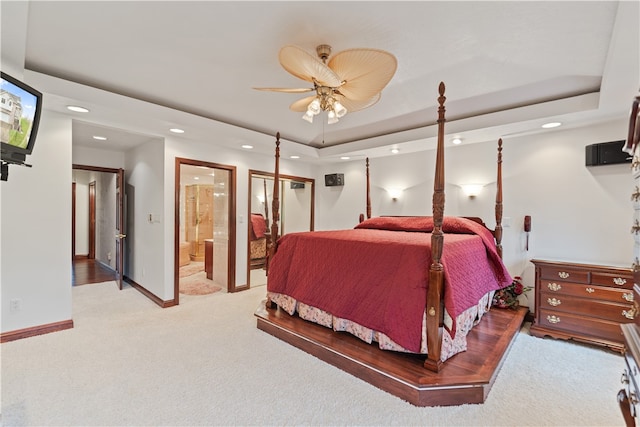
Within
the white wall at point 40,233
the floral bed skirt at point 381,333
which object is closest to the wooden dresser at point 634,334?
the floral bed skirt at point 381,333

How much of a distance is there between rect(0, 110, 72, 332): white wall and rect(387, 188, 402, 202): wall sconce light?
426 centimetres

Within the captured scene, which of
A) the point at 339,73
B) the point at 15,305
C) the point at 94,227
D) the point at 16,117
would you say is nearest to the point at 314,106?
the point at 339,73

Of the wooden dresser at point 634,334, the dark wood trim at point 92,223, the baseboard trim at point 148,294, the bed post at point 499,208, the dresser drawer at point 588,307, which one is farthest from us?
the dark wood trim at point 92,223

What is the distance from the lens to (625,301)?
105 inches

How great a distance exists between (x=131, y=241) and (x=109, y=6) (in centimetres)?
391

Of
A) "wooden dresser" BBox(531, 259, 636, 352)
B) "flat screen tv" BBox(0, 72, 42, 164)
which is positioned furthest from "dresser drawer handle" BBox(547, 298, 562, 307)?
"flat screen tv" BBox(0, 72, 42, 164)

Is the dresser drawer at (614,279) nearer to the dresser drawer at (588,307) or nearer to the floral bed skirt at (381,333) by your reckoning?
the dresser drawer at (588,307)

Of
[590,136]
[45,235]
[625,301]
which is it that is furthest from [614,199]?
[45,235]

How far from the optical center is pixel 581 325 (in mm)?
2844

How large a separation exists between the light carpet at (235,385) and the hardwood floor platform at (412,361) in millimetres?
69

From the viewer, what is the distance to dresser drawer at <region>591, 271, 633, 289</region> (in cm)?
268

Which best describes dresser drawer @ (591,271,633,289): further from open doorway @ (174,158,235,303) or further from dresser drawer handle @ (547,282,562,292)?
open doorway @ (174,158,235,303)

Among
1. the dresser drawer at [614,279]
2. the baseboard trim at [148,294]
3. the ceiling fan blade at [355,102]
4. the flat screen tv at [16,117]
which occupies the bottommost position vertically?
the baseboard trim at [148,294]

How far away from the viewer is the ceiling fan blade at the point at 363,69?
184 centimetres
